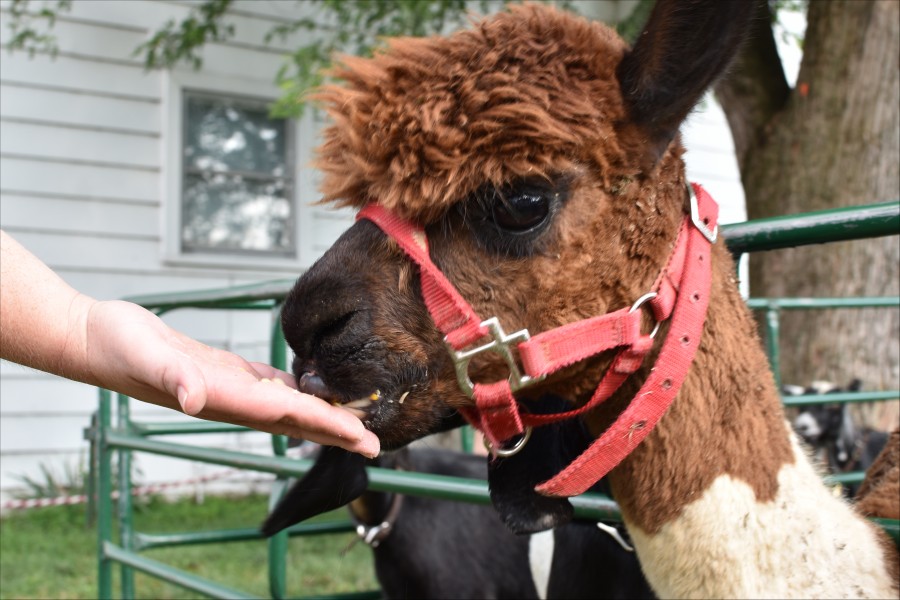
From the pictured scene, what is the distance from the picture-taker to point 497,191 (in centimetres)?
169

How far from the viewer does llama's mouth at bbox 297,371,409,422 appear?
1686 mm

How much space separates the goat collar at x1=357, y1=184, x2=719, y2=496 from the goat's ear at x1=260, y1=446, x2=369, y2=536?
45 cm

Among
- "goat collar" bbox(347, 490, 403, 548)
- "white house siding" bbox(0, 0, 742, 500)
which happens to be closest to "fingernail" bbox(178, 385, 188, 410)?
"goat collar" bbox(347, 490, 403, 548)

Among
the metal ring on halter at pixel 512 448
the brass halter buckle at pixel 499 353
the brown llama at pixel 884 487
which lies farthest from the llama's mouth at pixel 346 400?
the brown llama at pixel 884 487

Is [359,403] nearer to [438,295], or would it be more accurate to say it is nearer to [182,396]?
[438,295]

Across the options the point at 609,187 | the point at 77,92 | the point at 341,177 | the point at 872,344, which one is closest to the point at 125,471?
the point at 341,177

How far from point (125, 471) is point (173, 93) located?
221 inches

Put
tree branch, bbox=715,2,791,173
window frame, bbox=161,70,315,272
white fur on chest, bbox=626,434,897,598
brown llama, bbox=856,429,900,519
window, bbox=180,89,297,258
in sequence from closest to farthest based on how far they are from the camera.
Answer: white fur on chest, bbox=626,434,897,598 < brown llama, bbox=856,429,900,519 < tree branch, bbox=715,2,791,173 < window frame, bbox=161,70,315,272 < window, bbox=180,89,297,258

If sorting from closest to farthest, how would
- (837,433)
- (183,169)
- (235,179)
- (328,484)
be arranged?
(328,484) → (837,433) → (183,169) → (235,179)

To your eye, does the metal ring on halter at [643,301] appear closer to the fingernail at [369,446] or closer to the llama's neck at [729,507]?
the llama's neck at [729,507]

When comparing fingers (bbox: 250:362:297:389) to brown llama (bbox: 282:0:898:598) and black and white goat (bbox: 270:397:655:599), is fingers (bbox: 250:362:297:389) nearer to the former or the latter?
brown llama (bbox: 282:0:898:598)

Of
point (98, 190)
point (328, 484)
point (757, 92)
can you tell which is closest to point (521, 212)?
point (328, 484)

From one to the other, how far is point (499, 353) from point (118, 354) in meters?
0.68

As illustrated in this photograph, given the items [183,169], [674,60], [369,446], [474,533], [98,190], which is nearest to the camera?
[369,446]
